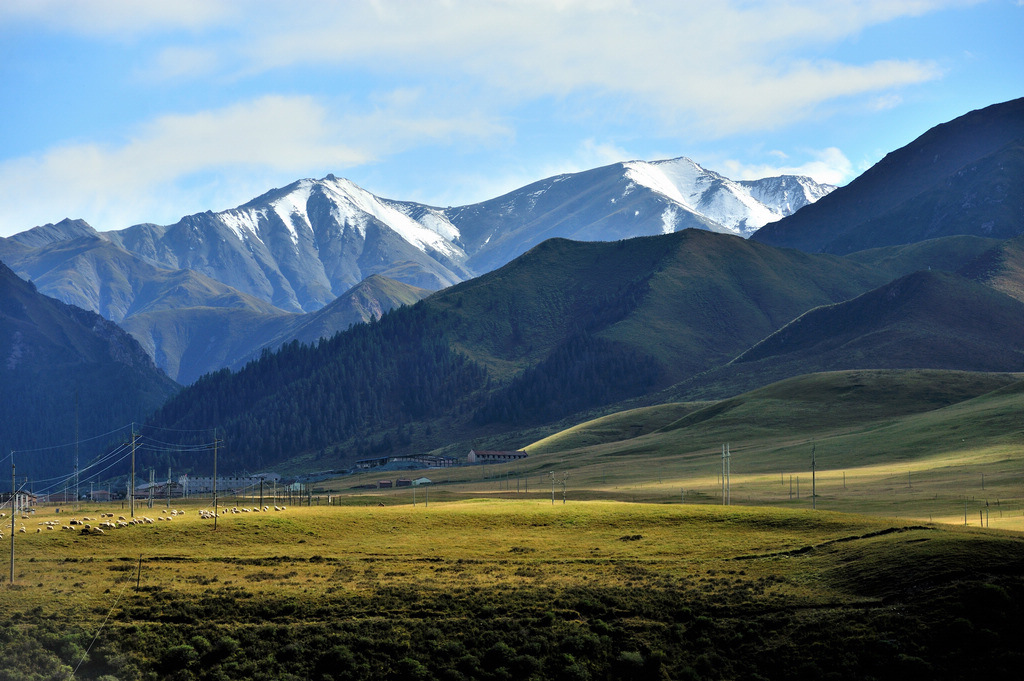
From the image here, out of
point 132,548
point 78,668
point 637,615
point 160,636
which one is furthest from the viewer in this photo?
point 132,548

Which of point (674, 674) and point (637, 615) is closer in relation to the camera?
point (674, 674)

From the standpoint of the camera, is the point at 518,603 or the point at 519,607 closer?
the point at 519,607

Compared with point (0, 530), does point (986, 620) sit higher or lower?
lower

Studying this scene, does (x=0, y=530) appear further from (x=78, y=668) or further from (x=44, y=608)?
(x=78, y=668)

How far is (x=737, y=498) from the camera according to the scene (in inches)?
6850

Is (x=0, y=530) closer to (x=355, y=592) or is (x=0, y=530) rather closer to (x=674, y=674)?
(x=355, y=592)

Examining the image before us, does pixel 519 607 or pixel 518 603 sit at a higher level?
pixel 518 603

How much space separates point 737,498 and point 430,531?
226 ft

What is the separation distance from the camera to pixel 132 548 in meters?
107

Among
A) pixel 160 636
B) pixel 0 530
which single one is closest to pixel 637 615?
pixel 160 636

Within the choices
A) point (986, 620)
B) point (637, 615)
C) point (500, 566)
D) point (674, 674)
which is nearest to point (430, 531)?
point (500, 566)

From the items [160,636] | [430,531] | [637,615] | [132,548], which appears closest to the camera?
[160,636]

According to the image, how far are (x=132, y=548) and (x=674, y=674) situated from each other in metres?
56.9

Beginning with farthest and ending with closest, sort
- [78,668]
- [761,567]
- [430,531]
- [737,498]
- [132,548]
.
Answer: [737,498], [430,531], [132,548], [761,567], [78,668]
